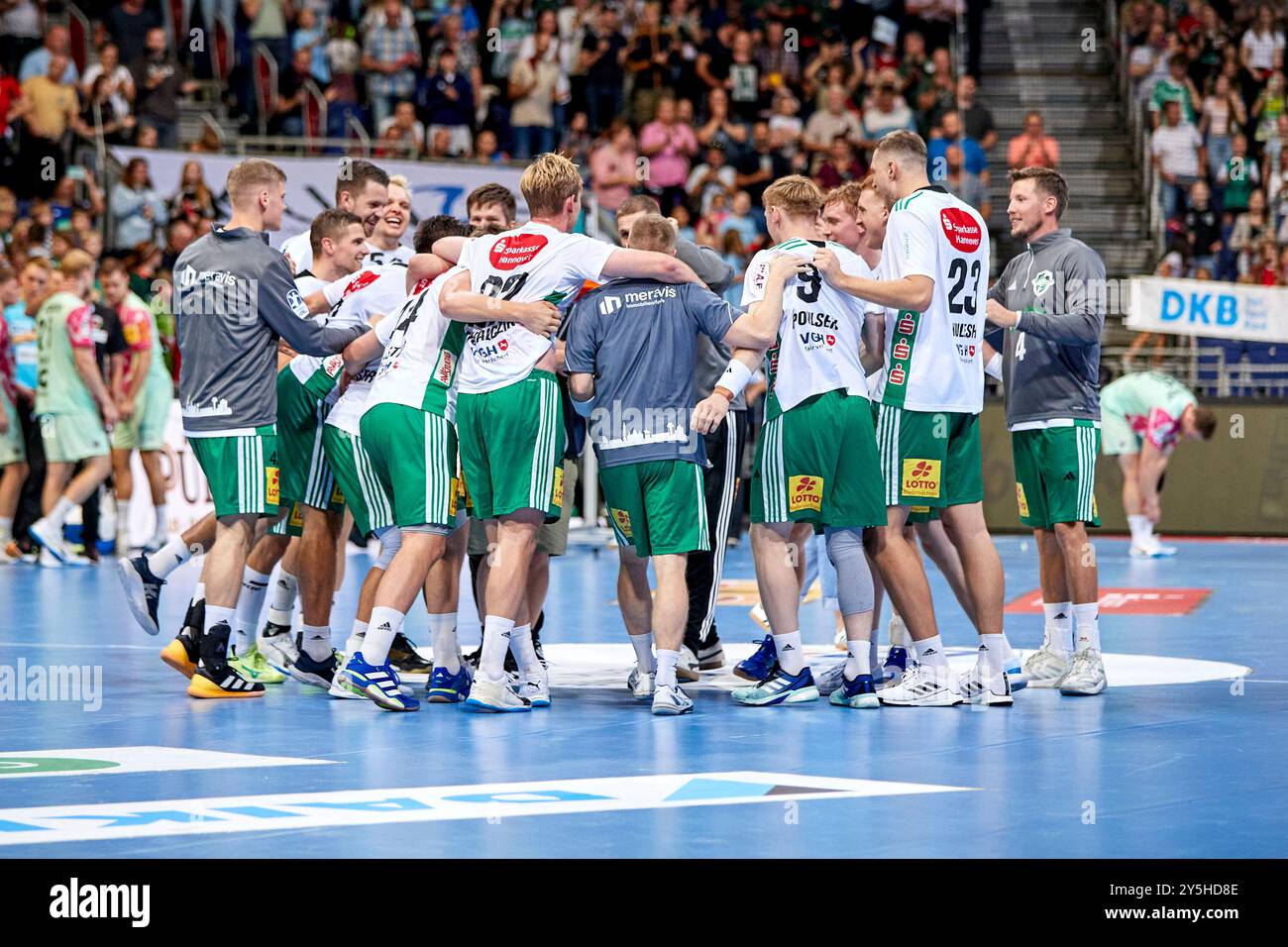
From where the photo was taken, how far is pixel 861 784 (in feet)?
19.4

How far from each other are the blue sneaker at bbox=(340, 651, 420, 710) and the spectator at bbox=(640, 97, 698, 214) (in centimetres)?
1388

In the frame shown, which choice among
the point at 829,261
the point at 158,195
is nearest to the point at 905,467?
the point at 829,261

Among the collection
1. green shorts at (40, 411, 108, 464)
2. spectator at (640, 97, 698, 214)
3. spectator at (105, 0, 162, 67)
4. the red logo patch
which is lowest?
green shorts at (40, 411, 108, 464)

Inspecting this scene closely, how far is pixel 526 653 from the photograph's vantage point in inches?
311

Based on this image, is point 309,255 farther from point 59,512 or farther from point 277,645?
point 59,512

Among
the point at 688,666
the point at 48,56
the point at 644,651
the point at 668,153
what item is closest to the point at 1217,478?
the point at 668,153

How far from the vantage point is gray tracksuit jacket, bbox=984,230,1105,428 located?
27.2 ft

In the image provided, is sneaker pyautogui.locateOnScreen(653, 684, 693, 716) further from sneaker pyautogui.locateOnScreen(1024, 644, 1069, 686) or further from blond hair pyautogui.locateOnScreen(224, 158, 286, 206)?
blond hair pyautogui.locateOnScreen(224, 158, 286, 206)

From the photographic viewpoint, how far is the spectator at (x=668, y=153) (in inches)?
828

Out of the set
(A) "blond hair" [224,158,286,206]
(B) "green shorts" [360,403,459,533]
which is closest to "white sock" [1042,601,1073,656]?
(B) "green shorts" [360,403,459,533]
